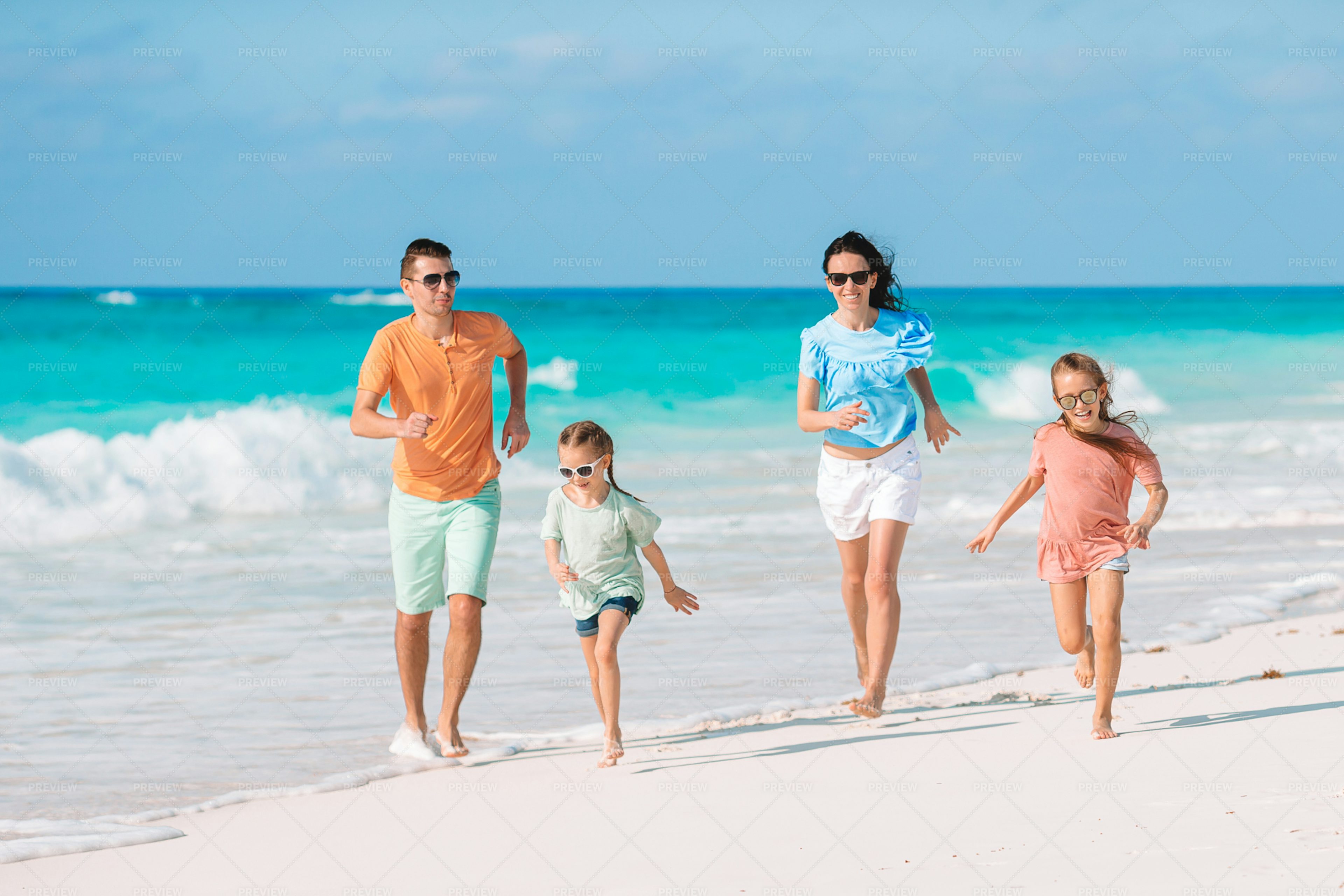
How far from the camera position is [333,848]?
416cm

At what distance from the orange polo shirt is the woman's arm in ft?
3.99

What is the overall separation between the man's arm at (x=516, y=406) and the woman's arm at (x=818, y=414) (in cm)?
108

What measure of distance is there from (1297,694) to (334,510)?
790 centimetres

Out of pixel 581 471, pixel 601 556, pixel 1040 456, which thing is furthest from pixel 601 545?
pixel 1040 456

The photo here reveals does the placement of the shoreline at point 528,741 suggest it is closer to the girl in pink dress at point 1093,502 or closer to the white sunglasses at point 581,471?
the girl in pink dress at point 1093,502

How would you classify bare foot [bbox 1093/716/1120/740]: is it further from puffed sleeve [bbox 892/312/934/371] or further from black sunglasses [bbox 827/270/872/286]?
black sunglasses [bbox 827/270/872/286]

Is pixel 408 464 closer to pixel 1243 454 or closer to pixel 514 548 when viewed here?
pixel 514 548

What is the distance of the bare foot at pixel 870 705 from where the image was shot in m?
5.39

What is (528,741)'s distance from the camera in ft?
17.7

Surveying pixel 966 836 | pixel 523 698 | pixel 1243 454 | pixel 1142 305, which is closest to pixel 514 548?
pixel 523 698

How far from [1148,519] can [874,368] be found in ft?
3.92

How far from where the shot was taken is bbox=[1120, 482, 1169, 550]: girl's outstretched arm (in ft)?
15.5

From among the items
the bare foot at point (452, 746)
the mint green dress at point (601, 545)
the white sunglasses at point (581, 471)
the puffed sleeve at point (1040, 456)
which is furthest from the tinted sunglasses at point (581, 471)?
the puffed sleeve at point (1040, 456)

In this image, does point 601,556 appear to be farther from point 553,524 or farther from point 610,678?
point 610,678
